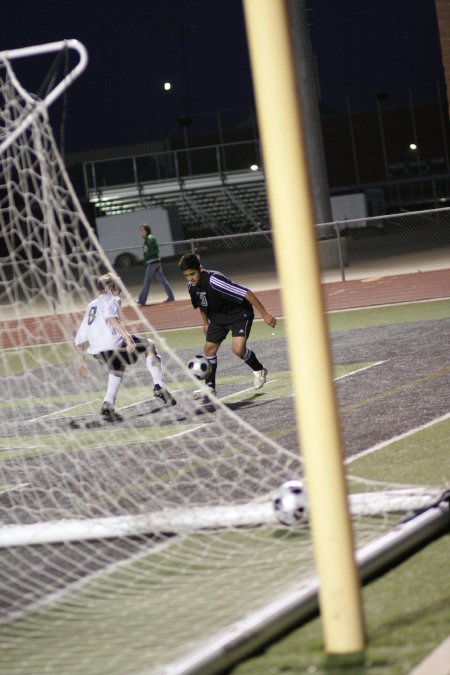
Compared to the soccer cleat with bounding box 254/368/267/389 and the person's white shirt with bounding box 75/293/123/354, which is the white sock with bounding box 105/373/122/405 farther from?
the soccer cleat with bounding box 254/368/267/389

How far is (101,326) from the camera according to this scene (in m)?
12.1

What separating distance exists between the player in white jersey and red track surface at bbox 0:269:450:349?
9.28 meters

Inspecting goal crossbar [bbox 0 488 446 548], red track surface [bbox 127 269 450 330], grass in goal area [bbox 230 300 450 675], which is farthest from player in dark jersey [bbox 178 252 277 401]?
red track surface [bbox 127 269 450 330]

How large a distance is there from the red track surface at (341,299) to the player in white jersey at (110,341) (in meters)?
9.28

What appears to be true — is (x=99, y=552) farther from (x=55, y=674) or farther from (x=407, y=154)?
(x=407, y=154)

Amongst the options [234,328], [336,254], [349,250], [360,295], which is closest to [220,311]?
[234,328]

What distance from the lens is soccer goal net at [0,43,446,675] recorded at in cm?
570

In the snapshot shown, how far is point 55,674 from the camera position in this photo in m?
5.21

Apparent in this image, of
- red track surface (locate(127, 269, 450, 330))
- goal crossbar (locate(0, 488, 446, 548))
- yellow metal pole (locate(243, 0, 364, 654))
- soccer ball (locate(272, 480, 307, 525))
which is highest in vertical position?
yellow metal pole (locate(243, 0, 364, 654))

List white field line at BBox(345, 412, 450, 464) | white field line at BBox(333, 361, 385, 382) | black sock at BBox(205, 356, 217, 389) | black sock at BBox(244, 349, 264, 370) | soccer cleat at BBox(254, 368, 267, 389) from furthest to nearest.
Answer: white field line at BBox(333, 361, 385, 382) → soccer cleat at BBox(254, 368, 267, 389) → black sock at BBox(244, 349, 264, 370) → black sock at BBox(205, 356, 217, 389) → white field line at BBox(345, 412, 450, 464)

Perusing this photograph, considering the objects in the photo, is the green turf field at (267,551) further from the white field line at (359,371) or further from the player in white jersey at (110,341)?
the player in white jersey at (110,341)

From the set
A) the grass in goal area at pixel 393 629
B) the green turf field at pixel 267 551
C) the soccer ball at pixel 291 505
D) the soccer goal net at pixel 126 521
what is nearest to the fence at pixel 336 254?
the green turf field at pixel 267 551

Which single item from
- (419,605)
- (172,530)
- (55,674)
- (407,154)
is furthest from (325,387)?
(407,154)

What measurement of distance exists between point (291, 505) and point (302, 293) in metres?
2.53
